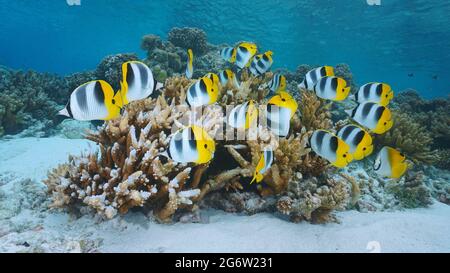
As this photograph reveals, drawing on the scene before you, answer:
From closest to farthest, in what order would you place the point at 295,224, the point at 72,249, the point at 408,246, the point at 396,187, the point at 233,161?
1. the point at 72,249
2. the point at 408,246
3. the point at 295,224
4. the point at 233,161
5. the point at 396,187

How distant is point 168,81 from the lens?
5898 mm

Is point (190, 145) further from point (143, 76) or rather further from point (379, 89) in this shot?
Result: point (379, 89)

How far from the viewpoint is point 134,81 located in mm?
2824

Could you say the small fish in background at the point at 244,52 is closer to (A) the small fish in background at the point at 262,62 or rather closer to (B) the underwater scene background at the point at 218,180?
(B) the underwater scene background at the point at 218,180

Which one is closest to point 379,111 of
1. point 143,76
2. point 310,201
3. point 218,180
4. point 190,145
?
point 310,201

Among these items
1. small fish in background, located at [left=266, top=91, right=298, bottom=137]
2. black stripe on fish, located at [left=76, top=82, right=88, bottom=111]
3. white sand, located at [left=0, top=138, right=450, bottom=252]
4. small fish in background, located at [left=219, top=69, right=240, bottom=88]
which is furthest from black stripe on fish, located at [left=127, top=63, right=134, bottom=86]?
small fish in background, located at [left=219, top=69, right=240, bottom=88]

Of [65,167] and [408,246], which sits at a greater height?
[65,167]

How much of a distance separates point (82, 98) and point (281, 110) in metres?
2.21

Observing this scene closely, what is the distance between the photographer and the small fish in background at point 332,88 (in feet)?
14.1

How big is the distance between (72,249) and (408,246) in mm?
3824

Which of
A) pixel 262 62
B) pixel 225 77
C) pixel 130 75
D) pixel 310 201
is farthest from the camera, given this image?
pixel 262 62

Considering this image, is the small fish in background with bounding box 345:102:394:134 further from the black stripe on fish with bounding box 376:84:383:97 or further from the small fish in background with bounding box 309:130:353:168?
the small fish in background with bounding box 309:130:353:168
